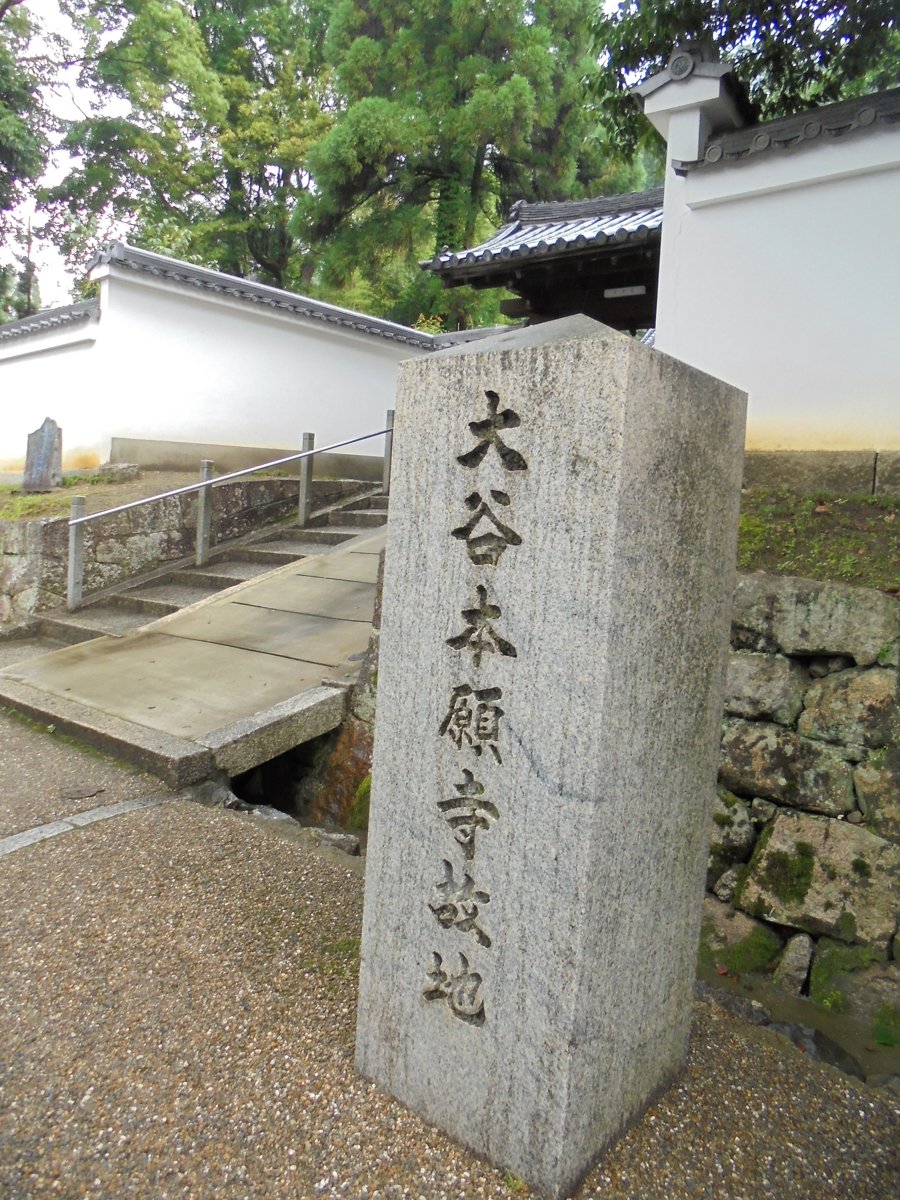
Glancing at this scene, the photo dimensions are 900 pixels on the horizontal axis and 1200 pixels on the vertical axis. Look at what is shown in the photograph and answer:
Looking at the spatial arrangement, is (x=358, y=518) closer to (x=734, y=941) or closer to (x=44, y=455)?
(x=44, y=455)

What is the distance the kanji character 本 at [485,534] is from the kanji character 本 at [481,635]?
79 millimetres

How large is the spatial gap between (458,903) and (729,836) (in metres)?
2.54

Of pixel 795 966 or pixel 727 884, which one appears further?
pixel 727 884

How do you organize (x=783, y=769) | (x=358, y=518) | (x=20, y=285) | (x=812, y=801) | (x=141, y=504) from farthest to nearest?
(x=20, y=285) → (x=358, y=518) → (x=141, y=504) → (x=783, y=769) → (x=812, y=801)

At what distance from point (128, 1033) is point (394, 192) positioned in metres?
16.4

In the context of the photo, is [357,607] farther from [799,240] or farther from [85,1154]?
[85,1154]

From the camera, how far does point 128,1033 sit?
91.2 inches

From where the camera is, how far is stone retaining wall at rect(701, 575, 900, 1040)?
361 cm

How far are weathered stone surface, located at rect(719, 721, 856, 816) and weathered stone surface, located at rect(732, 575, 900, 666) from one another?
1.46 feet

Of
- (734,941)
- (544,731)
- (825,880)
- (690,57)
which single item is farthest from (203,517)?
(544,731)

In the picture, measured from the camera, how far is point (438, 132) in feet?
49.2

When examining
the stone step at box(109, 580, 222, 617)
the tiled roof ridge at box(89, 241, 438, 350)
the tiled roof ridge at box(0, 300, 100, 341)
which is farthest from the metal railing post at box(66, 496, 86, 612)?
the tiled roof ridge at box(89, 241, 438, 350)

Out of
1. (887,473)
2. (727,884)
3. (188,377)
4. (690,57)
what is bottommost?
(727,884)

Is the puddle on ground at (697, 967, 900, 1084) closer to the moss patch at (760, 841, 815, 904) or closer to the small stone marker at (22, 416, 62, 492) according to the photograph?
the moss patch at (760, 841, 815, 904)
